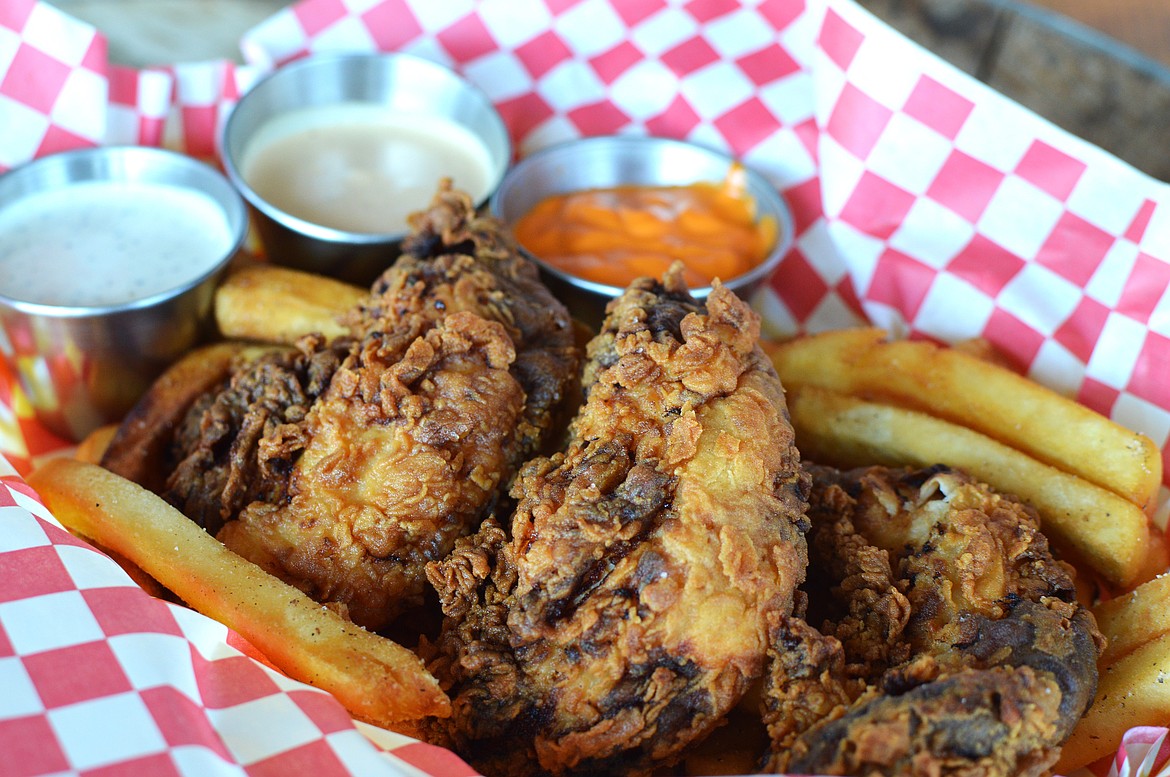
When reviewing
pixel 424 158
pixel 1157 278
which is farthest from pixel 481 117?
pixel 1157 278

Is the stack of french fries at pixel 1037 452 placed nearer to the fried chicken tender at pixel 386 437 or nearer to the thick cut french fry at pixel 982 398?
the thick cut french fry at pixel 982 398

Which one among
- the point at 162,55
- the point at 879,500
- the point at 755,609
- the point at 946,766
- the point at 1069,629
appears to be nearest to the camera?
the point at 946,766

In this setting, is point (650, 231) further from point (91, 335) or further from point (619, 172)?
point (91, 335)

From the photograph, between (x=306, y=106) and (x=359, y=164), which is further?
(x=306, y=106)

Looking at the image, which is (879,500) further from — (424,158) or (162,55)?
(162,55)

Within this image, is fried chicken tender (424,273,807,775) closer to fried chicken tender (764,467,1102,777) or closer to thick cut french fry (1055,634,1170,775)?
fried chicken tender (764,467,1102,777)

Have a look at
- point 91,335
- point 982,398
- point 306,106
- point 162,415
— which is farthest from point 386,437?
point 306,106
